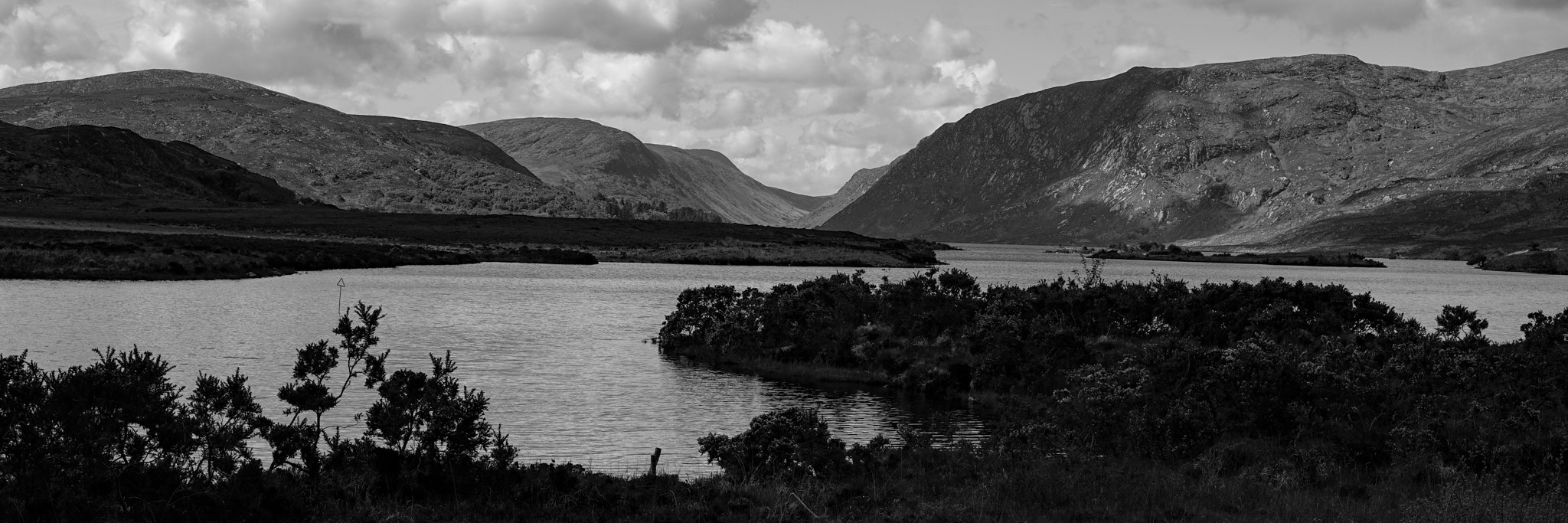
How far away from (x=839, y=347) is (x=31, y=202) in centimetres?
17709

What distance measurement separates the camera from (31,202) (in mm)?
181750

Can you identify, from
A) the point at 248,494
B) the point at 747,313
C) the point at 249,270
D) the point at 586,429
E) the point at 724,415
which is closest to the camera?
the point at 248,494

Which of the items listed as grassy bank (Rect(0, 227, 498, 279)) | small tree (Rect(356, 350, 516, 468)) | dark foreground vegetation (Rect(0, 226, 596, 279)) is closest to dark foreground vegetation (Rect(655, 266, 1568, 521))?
small tree (Rect(356, 350, 516, 468))

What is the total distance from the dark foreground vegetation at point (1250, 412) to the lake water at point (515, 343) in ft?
16.3

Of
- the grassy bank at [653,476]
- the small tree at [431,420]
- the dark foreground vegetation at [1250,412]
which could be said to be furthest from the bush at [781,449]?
the small tree at [431,420]

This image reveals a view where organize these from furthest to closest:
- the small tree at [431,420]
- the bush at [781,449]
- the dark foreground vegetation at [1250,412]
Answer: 1. the bush at [781,449]
2. the dark foreground vegetation at [1250,412]
3. the small tree at [431,420]

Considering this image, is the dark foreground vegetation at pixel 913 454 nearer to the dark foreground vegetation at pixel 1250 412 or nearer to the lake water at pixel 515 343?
the dark foreground vegetation at pixel 1250 412

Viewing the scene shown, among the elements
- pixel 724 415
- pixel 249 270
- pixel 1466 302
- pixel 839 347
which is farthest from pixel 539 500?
pixel 1466 302

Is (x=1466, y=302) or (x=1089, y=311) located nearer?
(x=1089, y=311)

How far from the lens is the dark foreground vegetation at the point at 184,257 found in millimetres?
88688

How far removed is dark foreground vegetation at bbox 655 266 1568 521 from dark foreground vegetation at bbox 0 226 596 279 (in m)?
66.1

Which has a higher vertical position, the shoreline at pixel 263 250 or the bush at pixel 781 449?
the shoreline at pixel 263 250

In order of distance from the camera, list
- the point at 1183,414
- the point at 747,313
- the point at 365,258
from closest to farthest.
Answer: the point at 1183,414 < the point at 747,313 < the point at 365,258

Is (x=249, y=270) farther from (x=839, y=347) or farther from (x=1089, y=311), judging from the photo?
(x=1089, y=311)
